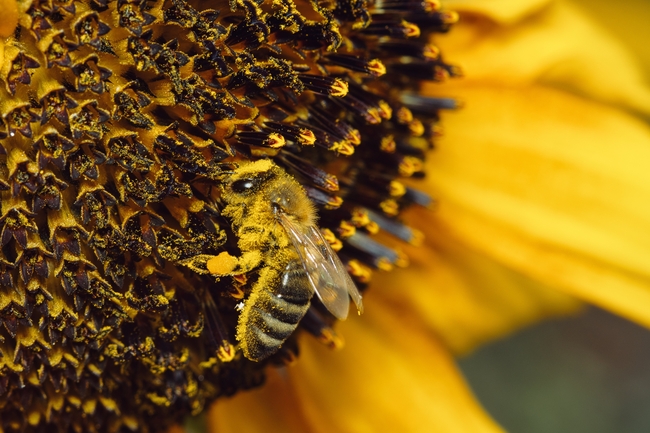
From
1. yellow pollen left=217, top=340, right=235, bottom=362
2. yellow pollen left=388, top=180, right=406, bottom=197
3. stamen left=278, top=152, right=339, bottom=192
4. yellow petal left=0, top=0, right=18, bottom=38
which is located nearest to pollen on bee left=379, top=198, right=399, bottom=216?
yellow pollen left=388, top=180, right=406, bottom=197

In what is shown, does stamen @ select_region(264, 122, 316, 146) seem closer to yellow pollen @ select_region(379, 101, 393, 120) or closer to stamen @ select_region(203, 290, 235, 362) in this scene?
yellow pollen @ select_region(379, 101, 393, 120)

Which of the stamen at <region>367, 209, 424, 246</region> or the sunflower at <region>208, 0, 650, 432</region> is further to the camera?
the sunflower at <region>208, 0, 650, 432</region>

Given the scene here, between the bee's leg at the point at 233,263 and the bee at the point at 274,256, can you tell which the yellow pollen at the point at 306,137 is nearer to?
the bee at the point at 274,256

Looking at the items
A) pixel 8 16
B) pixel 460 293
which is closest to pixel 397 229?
pixel 460 293

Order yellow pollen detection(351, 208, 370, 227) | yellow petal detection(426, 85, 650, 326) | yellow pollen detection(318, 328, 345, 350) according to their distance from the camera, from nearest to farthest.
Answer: yellow pollen detection(351, 208, 370, 227) → yellow pollen detection(318, 328, 345, 350) → yellow petal detection(426, 85, 650, 326)

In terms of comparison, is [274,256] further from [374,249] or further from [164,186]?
[374,249]

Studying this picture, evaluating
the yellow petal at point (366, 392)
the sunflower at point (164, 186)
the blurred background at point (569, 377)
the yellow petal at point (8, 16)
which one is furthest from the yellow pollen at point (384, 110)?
the blurred background at point (569, 377)
